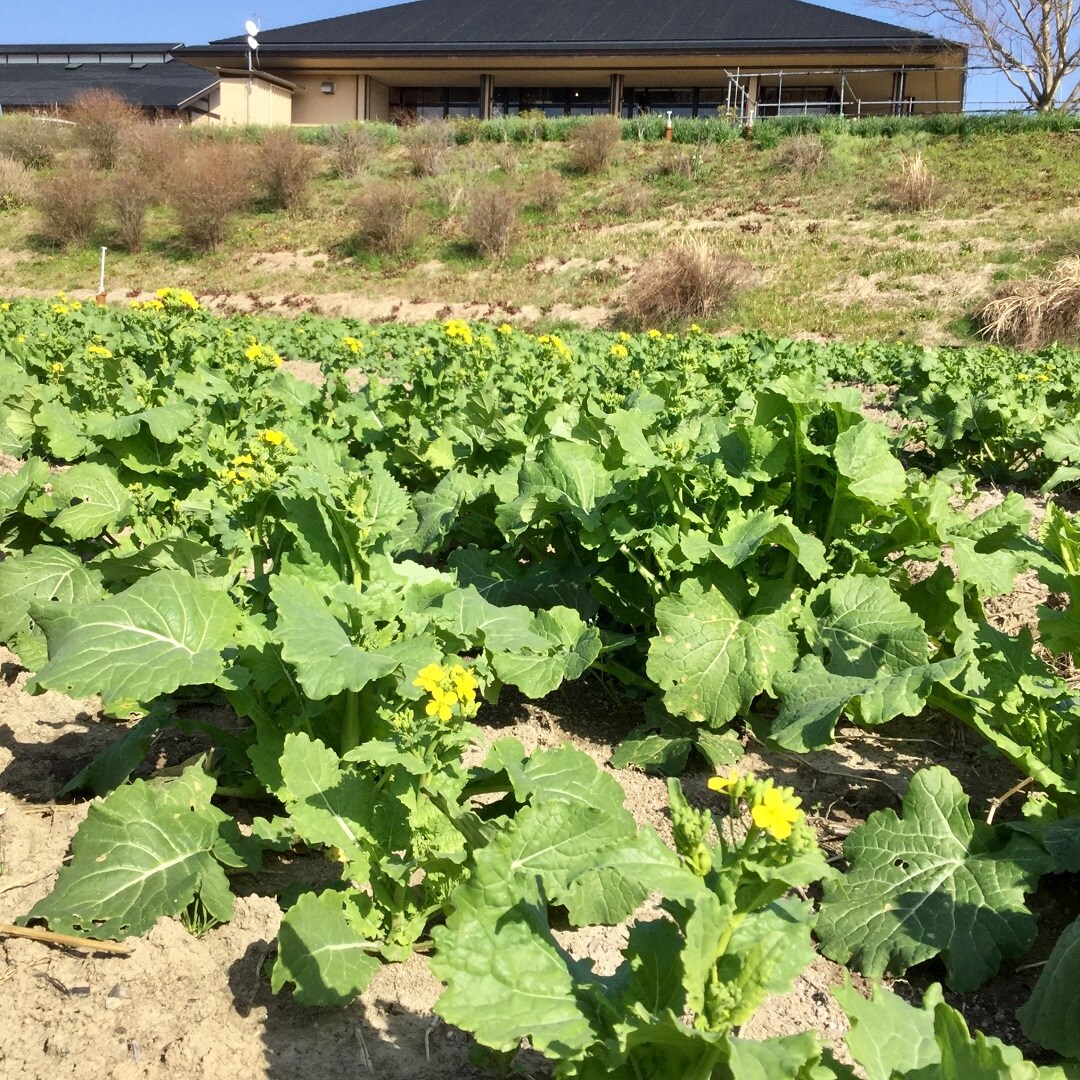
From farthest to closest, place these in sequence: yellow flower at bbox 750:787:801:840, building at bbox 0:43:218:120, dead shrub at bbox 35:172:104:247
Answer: building at bbox 0:43:218:120, dead shrub at bbox 35:172:104:247, yellow flower at bbox 750:787:801:840

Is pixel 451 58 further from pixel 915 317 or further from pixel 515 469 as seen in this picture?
pixel 515 469

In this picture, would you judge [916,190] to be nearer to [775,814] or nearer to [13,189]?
[775,814]

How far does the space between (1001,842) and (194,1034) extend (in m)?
1.98

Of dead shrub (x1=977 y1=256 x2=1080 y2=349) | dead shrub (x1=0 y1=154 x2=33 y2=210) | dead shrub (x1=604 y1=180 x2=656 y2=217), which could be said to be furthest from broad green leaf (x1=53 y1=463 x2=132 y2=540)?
dead shrub (x1=0 y1=154 x2=33 y2=210)

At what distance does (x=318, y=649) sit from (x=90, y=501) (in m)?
2.08

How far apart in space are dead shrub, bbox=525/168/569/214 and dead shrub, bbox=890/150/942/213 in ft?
30.5

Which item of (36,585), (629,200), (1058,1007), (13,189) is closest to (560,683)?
(1058,1007)

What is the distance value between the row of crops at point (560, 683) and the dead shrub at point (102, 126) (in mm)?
34545

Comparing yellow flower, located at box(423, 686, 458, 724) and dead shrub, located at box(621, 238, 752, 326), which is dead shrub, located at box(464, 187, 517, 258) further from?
yellow flower, located at box(423, 686, 458, 724)

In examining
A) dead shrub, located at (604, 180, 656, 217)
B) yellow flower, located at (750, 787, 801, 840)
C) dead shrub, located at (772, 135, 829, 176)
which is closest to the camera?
yellow flower, located at (750, 787, 801, 840)

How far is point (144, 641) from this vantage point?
238cm

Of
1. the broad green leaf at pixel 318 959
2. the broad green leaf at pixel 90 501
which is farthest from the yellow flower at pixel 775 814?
the broad green leaf at pixel 90 501

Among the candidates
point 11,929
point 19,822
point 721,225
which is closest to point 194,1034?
point 11,929

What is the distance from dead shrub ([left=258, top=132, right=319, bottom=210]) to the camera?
30594 millimetres
